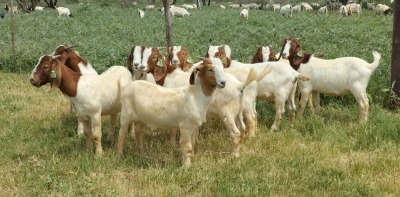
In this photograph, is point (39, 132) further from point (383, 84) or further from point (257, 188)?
point (383, 84)

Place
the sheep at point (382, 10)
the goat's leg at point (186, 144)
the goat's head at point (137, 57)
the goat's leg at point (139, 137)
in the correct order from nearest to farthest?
1. the goat's leg at point (186, 144)
2. the goat's leg at point (139, 137)
3. the goat's head at point (137, 57)
4. the sheep at point (382, 10)

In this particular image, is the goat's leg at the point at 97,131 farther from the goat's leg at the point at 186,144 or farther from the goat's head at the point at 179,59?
the goat's head at the point at 179,59

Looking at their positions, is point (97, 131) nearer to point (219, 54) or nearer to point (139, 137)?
point (139, 137)

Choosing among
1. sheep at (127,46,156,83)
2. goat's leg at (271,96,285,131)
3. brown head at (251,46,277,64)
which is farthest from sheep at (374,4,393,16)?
sheep at (127,46,156,83)

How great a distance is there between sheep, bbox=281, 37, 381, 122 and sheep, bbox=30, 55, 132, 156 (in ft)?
10.7

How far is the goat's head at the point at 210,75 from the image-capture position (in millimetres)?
6297

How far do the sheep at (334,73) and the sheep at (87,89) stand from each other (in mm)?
3272

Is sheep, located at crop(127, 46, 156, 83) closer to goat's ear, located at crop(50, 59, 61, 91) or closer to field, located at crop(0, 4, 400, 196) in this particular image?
field, located at crop(0, 4, 400, 196)

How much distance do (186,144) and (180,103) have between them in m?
0.54

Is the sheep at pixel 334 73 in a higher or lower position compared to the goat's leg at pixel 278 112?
higher

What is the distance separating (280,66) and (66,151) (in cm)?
372

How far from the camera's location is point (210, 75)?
251 inches

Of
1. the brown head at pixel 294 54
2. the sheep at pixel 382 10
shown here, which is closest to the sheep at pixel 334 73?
the brown head at pixel 294 54

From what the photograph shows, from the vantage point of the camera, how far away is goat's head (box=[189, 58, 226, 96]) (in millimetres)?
6297
